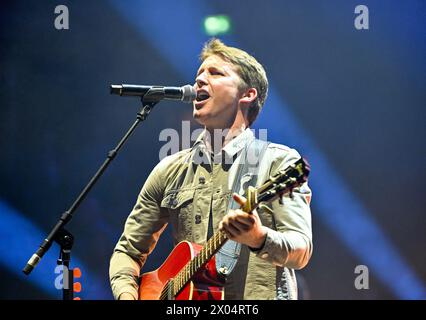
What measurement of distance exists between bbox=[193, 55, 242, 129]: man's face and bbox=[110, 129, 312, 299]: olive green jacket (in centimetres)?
15

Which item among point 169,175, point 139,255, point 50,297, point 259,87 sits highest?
point 259,87

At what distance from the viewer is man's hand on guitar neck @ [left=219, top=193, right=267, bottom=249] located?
2.88 meters

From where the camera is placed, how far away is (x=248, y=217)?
288 cm

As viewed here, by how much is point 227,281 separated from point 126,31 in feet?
7.39

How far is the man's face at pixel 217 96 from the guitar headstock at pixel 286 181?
1.02 meters

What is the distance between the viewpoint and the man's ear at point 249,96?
3.91 metres

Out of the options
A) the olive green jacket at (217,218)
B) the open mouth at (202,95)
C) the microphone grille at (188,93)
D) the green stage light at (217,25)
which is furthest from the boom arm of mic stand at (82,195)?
the green stage light at (217,25)

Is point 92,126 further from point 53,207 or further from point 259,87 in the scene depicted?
point 259,87

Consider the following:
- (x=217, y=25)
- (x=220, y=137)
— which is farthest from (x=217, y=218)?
(x=217, y=25)

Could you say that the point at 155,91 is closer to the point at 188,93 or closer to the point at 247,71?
the point at 188,93

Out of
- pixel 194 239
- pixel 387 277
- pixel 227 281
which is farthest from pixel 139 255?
pixel 387 277

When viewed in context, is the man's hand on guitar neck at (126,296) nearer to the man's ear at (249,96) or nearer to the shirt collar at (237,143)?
the shirt collar at (237,143)

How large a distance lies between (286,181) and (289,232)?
0.50 meters

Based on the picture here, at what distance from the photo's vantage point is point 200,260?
10.8 feet
